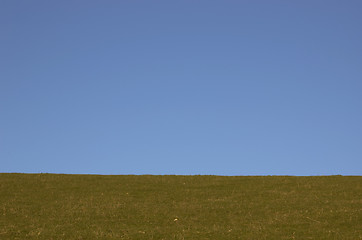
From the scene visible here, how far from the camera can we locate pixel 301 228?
2269cm

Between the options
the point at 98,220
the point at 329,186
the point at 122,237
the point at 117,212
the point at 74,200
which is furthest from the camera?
the point at 329,186

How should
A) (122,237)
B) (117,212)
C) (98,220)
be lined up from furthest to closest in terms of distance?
1. (117,212)
2. (98,220)
3. (122,237)

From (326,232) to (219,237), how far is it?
216 inches

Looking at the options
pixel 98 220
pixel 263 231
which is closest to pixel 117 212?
pixel 98 220

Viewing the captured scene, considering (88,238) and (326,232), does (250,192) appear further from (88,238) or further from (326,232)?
(88,238)

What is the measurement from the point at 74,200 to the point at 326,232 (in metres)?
16.7

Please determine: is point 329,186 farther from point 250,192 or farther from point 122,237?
point 122,237

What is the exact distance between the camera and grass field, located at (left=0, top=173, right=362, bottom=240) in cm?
2203

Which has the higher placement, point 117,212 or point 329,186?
point 329,186

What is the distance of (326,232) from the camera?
71.5ft

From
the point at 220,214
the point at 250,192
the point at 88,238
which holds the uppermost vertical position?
the point at 250,192

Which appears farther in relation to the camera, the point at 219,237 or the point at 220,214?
the point at 220,214

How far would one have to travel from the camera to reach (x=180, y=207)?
1086 inches

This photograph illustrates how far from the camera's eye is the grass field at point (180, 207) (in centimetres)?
2203
